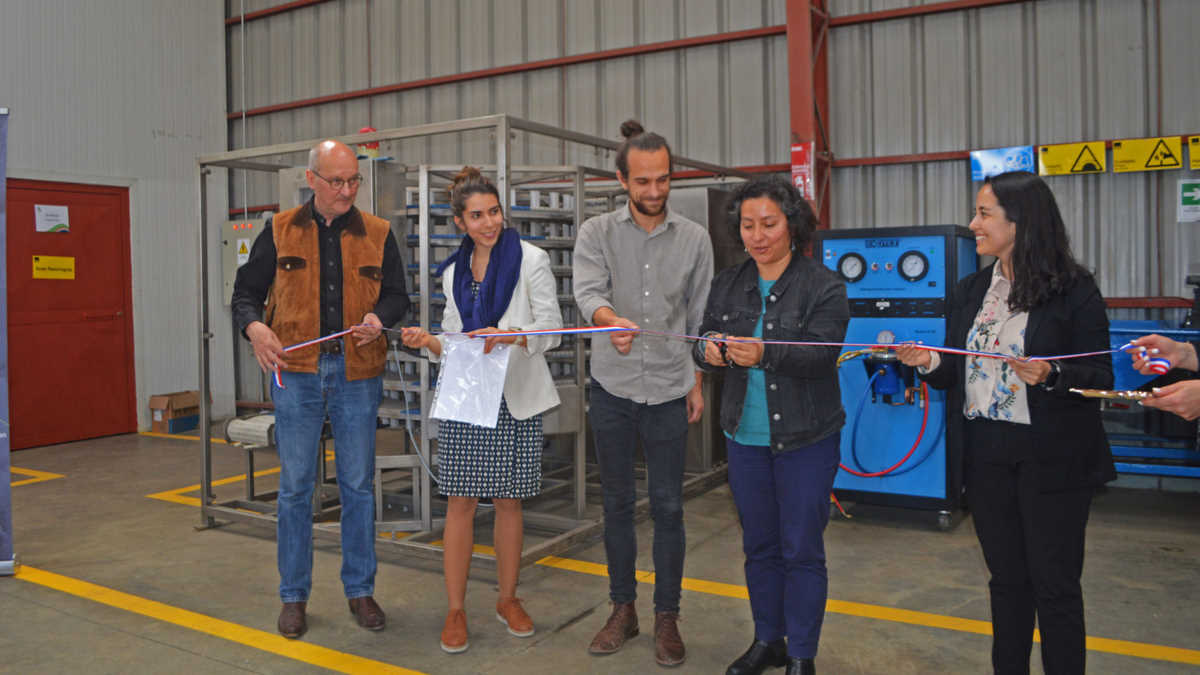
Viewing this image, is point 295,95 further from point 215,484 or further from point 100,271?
point 215,484

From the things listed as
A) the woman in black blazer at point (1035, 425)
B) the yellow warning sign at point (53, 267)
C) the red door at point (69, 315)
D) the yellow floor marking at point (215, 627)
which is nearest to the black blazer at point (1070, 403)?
the woman in black blazer at point (1035, 425)

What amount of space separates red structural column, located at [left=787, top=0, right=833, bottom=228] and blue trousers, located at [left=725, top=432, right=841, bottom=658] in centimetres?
442

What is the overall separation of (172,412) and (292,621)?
6.32m

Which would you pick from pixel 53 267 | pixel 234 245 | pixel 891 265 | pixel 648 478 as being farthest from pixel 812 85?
pixel 53 267

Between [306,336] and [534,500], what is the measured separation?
2.70 m

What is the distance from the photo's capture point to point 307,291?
10.8ft

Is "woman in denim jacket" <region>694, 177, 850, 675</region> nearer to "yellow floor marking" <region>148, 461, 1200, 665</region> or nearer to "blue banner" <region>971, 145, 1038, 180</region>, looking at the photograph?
"yellow floor marking" <region>148, 461, 1200, 665</region>

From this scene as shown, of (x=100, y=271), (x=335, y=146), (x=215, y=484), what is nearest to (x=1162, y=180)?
(x=335, y=146)

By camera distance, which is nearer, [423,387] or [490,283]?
[490,283]

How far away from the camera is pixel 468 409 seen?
309cm

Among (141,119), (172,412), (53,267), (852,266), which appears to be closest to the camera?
Result: (852,266)

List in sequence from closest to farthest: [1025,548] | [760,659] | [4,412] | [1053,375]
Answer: [1053,375], [1025,548], [760,659], [4,412]

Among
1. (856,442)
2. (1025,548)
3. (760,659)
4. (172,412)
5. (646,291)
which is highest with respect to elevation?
(646,291)

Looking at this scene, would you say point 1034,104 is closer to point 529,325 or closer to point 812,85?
point 812,85
